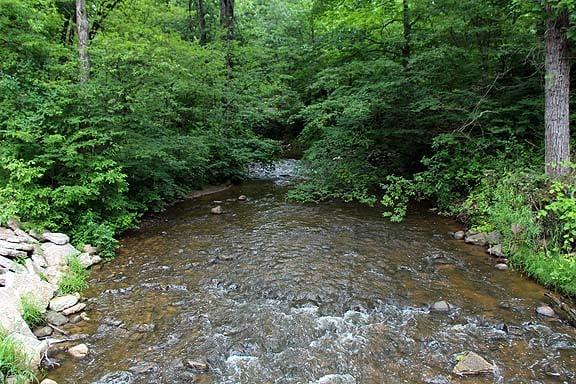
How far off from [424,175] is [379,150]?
2683 mm

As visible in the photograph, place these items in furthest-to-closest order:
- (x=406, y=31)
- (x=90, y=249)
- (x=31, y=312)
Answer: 1. (x=406, y=31)
2. (x=90, y=249)
3. (x=31, y=312)

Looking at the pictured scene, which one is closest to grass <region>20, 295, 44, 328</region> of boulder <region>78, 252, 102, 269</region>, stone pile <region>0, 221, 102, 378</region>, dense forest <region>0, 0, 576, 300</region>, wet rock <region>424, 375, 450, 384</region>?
stone pile <region>0, 221, 102, 378</region>

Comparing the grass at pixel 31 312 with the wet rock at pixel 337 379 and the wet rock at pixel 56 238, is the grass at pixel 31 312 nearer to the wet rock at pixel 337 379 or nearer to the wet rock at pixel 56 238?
the wet rock at pixel 56 238

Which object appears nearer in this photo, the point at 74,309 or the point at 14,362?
the point at 14,362

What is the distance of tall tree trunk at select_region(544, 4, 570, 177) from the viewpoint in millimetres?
6992

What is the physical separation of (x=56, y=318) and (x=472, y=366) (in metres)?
5.43

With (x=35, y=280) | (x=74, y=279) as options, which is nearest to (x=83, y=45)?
(x=74, y=279)

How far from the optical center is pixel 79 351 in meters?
4.83

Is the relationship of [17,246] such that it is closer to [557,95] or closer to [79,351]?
[79,351]

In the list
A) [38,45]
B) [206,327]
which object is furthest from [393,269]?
[38,45]

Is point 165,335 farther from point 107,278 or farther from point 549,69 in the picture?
point 549,69

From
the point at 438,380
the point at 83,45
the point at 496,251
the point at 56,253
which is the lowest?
the point at 438,380

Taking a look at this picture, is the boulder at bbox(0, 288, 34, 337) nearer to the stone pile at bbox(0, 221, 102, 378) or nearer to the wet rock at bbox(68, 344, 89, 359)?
the stone pile at bbox(0, 221, 102, 378)

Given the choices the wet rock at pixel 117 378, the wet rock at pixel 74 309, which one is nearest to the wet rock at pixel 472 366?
the wet rock at pixel 117 378
